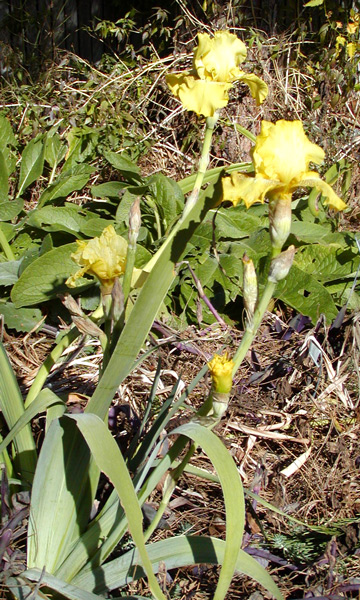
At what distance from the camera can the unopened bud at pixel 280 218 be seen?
0.87 m

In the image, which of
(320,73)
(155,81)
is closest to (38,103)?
(155,81)

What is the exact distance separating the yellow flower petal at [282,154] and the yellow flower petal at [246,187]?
11mm

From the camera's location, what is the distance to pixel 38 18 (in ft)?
12.9

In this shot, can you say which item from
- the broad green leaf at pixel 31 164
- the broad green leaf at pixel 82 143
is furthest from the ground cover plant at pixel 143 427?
the broad green leaf at pixel 82 143

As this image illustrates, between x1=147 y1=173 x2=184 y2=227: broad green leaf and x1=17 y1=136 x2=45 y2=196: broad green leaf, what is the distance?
0.61 meters

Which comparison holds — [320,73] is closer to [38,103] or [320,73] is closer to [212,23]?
[212,23]

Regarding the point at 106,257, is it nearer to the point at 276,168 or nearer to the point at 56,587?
the point at 276,168

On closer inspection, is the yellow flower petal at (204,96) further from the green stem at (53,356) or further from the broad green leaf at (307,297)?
the broad green leaf at (307,297)

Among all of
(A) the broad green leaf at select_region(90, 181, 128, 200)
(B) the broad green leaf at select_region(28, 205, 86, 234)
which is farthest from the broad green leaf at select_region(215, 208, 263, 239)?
(B) the broad green leaf at select_region(28, 205, 86, 234)

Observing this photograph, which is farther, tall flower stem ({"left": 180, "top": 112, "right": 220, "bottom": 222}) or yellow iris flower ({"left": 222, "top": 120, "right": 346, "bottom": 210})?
tall flower stem ({"left": 180, "top": 112, "right": 220, "bottom": 222})

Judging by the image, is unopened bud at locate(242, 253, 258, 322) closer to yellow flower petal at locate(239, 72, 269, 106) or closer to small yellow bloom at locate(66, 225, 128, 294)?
small yellow bloom at locate(66, 225, 128, 294)

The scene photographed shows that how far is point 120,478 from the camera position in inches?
33.6

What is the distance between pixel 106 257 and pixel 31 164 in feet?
5.96

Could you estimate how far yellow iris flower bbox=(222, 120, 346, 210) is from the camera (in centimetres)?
85
